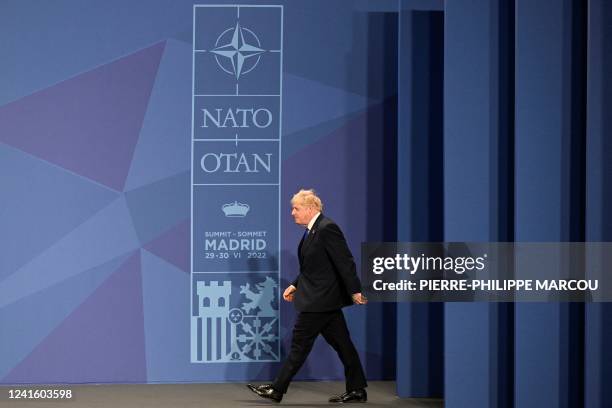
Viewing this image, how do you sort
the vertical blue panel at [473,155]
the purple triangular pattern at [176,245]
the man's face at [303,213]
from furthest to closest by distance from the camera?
the purple triangular pattern at [176,245], the man's face at [303,213], the vertical blue panel at [473,155]

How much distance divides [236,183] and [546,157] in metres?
2.55

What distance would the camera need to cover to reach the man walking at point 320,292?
6.07 metres

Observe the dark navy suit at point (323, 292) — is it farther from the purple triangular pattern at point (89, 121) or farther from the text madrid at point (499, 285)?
the purple triangular pattern at point (89, 121)

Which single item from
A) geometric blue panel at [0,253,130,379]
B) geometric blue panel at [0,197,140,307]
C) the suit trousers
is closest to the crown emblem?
geometric blue panel at [0,197,140,307]

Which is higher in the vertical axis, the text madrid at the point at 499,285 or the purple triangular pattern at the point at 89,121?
the purple triangular pattern at the point at 89,121

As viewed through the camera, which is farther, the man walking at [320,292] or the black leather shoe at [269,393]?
the black leather shoe at [269,393]

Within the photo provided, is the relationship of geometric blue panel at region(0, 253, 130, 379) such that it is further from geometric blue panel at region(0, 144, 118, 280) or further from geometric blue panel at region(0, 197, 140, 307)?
geometric blue panel at region(0, 144, 118, 280)

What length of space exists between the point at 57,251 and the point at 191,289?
104cm

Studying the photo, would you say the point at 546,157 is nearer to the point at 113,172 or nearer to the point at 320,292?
the point at 320,292

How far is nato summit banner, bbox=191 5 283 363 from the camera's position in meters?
7.08

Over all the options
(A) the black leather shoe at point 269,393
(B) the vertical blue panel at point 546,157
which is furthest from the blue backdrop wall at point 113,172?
(B) the vertical blue panel at point 546,157

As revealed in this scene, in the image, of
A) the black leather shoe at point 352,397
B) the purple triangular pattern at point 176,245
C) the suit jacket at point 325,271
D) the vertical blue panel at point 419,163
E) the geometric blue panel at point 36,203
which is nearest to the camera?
the suit jacket at point 325,271

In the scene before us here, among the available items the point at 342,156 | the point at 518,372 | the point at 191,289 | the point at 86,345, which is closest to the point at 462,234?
the point at 518,372

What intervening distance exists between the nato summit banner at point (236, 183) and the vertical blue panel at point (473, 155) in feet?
5.98
